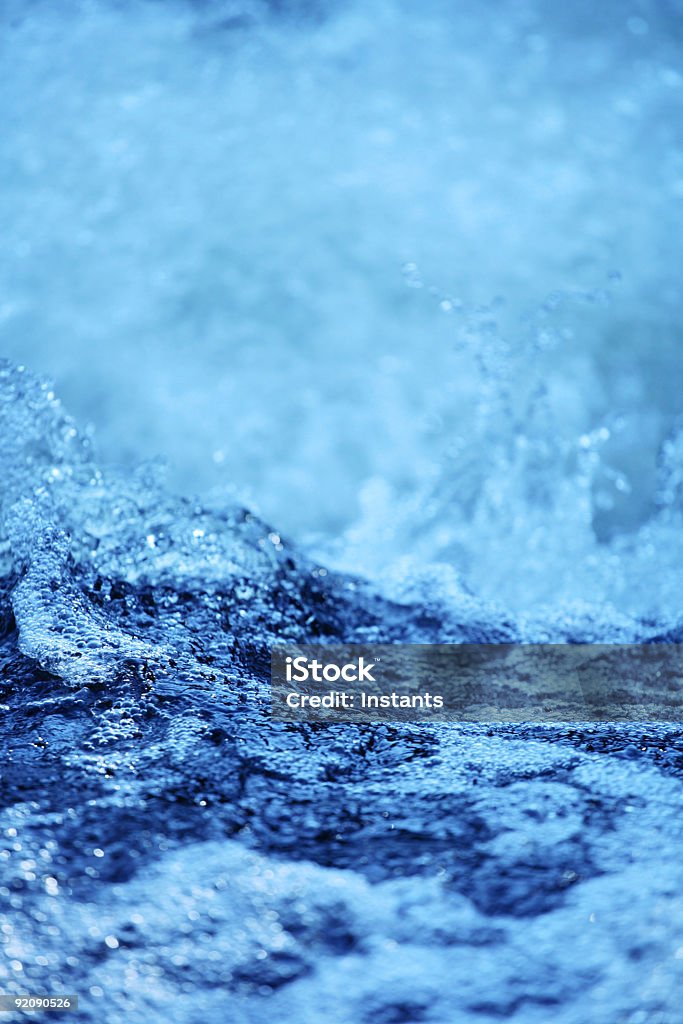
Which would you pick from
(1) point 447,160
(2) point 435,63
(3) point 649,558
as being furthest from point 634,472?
(2) point 435,63

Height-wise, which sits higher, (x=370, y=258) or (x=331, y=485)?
(x=370, y=258)

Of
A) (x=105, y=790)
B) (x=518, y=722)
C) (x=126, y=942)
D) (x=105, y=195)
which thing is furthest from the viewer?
(x=105, y=195)

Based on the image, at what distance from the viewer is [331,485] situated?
124 inches

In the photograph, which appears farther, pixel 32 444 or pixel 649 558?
pixel 649 558

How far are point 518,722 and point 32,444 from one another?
4.08ft

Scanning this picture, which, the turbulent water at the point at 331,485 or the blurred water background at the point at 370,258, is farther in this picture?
the blurred water background at the point at 370,258

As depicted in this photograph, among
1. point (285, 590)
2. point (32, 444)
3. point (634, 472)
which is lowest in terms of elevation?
point (634, 472)

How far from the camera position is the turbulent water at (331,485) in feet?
3.66

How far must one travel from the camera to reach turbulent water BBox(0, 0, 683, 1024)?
1.12 m

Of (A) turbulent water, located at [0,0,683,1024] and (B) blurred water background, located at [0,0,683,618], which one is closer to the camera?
Result: (A) turbulent water, located at [0,0,683,1024]

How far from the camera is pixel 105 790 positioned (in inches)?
50.2

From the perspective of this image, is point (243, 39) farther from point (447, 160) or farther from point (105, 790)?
point (105, 790)

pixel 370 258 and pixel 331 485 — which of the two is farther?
pixel 370 258

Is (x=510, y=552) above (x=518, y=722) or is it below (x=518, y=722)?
below
